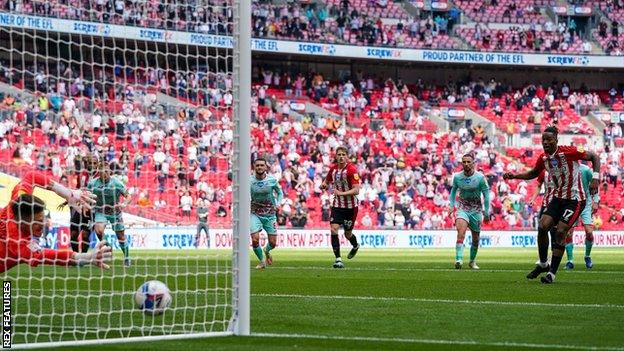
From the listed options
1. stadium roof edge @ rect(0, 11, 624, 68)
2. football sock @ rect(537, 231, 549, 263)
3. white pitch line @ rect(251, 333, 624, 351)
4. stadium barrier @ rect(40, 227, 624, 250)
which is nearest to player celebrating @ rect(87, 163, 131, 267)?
football sock @ rect(537, 231, 549, 263)

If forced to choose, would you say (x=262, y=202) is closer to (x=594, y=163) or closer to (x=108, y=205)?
(x=108, y=205)

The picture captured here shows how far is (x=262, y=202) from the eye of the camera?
22234 millimetres

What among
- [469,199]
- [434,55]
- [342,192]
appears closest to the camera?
[469,199]

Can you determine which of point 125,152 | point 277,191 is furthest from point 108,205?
point 277,191

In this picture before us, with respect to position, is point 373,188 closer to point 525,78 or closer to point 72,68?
point 525,78

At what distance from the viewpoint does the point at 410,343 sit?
30.7ft

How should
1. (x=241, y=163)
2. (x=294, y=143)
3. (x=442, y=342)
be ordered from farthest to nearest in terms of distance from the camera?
(x=294, y=143), (x=241, y=163), (x=442, y=342)

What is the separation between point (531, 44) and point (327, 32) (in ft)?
34.2

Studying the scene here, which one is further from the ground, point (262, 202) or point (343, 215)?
point (262, 202)

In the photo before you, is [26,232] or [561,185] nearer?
[26,232]

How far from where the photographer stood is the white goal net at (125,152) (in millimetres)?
10328

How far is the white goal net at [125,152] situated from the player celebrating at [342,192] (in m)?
2.38

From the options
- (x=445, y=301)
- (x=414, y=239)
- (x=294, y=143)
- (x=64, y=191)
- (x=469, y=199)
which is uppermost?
(x=64, y=191)

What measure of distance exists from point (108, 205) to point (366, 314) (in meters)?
9.05
